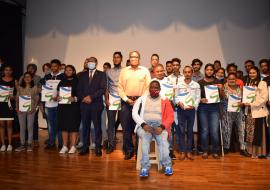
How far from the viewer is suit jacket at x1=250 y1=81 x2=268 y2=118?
474 centimetres

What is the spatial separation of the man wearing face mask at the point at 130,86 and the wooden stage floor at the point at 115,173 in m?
0.60

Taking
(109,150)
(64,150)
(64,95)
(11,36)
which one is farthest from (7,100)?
(11,36)

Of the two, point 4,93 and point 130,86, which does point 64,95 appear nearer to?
point 4,93

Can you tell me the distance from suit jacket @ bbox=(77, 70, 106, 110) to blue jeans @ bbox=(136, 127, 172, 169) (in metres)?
1.24

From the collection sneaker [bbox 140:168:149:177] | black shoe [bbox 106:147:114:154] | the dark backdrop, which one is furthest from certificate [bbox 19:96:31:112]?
the dark backdrop

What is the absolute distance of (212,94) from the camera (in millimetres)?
4805

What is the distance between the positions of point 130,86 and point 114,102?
1.96ft

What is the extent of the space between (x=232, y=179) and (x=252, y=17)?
17.3 feet

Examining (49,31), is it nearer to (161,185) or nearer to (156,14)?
(156,14)

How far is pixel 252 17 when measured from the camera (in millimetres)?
7629

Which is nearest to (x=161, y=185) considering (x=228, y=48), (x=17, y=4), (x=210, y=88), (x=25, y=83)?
(x=210, y=88)

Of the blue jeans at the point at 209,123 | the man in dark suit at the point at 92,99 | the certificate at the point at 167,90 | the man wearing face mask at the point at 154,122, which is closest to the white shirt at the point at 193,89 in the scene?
the certificate at the point at 167,90

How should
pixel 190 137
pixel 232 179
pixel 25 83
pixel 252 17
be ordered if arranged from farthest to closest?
pixel 252 17 < pixel 25 83 < pixel 190 137 < pixel 232 179

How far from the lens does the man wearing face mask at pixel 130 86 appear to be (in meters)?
4.71
